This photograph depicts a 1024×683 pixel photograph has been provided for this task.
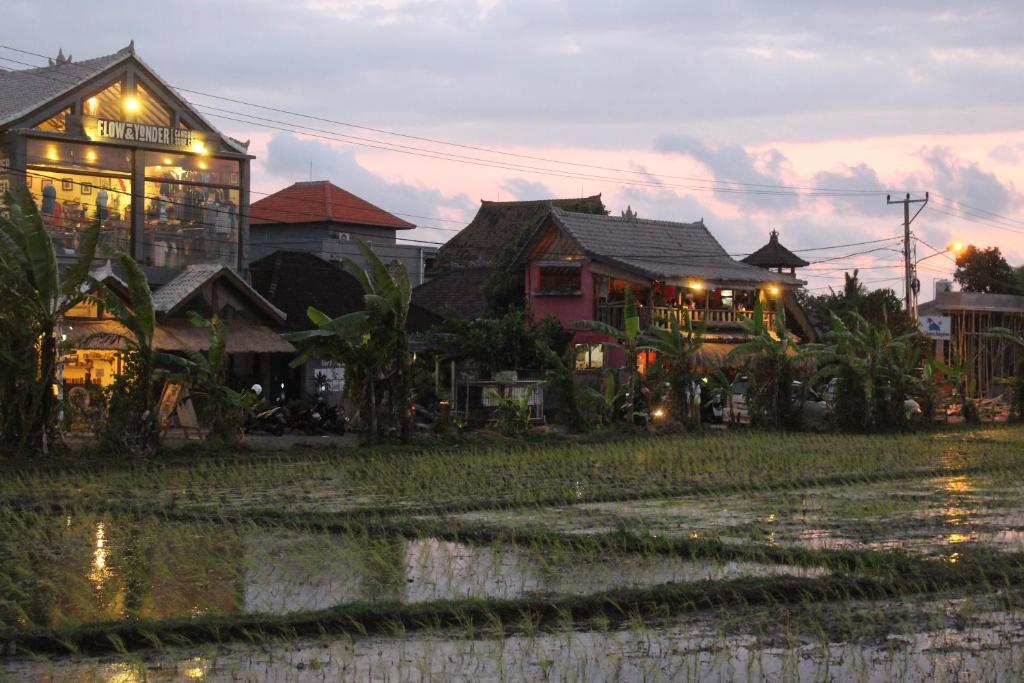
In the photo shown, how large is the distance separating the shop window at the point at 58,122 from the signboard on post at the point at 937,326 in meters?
26.0

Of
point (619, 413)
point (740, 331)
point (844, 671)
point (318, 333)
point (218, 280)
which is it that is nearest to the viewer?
point (844, 671)

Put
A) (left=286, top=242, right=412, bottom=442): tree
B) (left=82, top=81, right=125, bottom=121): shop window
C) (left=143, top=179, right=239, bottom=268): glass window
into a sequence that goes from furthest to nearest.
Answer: (left=143, top=179, right=239, bottom=268): glass window, (left=82, top=81, right=125, bottom=121): shop window, (left=286, top=242, right=412, bottom=442): tree

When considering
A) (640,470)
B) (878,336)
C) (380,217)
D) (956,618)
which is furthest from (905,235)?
(956,618)

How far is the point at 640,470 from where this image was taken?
1819cm

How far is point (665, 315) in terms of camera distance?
3681 cm

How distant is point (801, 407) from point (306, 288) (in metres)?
11.6

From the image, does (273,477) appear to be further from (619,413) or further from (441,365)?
(441,365)

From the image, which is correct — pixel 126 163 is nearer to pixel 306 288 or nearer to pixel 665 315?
pixel 306 288

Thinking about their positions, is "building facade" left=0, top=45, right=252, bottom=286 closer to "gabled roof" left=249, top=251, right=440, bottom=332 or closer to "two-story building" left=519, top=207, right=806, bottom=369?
"gabled roof" left=249, top=251, right=440, bottom=332

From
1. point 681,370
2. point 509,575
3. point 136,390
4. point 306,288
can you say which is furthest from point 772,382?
point 509,575

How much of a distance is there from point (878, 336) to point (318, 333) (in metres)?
11.6

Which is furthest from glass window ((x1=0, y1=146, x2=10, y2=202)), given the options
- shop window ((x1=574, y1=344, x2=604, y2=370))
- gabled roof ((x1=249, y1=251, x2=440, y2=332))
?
shop window ((x1=574, y1=344, x2=604, y2=370))

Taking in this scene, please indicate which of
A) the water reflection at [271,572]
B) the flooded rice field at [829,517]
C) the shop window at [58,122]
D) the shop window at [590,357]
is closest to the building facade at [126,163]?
the shop window at [58,122]

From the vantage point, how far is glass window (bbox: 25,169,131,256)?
1072 inches
